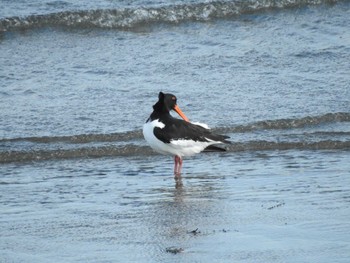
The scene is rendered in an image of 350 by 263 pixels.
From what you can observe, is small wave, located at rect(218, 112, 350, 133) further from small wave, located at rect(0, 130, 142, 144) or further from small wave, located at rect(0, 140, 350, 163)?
small wave, located at rect(0, 130, 142, 144)

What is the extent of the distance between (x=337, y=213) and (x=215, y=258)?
1.39 m

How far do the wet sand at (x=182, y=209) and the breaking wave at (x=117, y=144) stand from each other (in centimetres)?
23

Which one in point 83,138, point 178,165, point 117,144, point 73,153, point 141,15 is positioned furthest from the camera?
point 141,15

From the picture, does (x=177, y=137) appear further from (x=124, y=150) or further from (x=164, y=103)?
(x=124, y=150)

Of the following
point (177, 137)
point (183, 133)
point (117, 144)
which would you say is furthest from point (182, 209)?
point (117, 144)

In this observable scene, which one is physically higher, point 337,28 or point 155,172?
point 337,28

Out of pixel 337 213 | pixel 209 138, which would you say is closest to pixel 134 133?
pixel 209 138

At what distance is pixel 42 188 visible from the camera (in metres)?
8.14

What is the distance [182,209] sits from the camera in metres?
7.30

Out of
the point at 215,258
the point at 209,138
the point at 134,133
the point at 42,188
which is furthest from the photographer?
the point at 134,133

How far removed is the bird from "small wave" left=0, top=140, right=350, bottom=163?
53 cm

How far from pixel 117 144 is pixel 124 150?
0.17m

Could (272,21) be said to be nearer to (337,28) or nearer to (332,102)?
(337,28)

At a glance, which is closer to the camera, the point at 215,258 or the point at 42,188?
the point at 215,258
